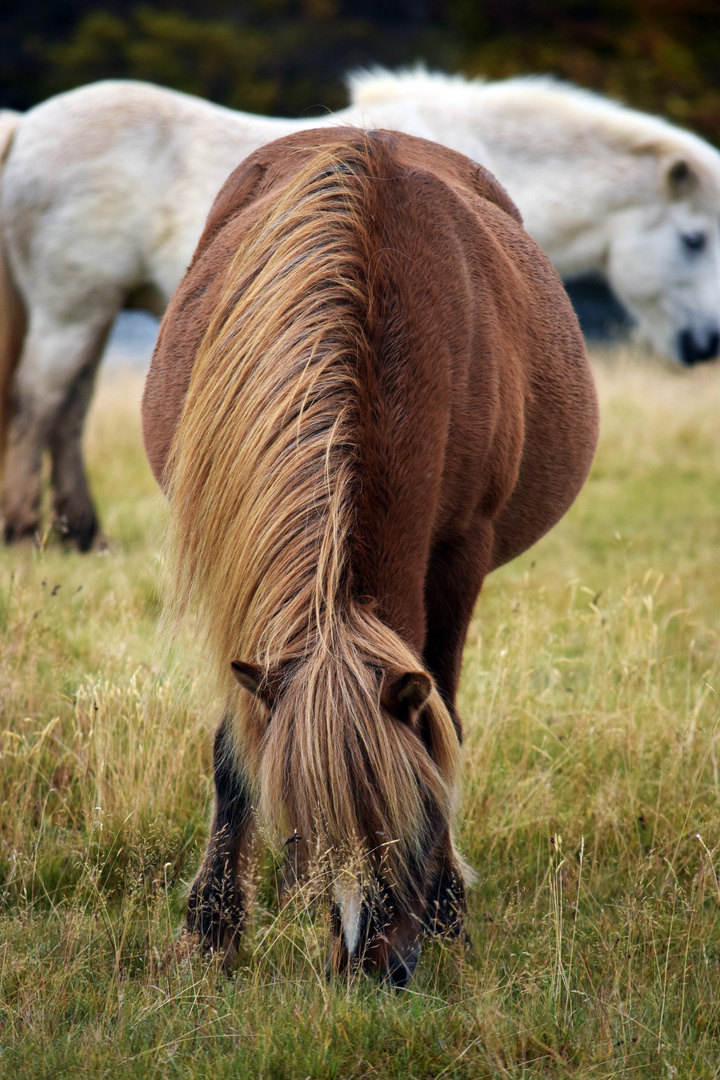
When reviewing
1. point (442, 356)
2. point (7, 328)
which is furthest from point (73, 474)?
point (442, 356)

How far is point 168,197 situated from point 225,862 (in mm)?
3483

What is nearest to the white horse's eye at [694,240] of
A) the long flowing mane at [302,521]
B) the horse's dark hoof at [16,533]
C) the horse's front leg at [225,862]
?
the horse's dark hoof at [16,533]

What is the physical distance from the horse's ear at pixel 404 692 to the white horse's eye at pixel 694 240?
187 inches

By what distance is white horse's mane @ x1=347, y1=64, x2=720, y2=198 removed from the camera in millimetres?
4996

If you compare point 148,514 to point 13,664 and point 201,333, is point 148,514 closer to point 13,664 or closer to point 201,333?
point 13,664

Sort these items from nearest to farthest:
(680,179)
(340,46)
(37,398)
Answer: (37,398)
(680,179)
(340,46)

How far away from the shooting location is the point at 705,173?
5.21m

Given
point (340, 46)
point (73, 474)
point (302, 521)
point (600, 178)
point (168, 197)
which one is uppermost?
point (340, 46)

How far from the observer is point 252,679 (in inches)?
60.3

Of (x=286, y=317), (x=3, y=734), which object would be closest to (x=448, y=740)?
(x=286, y=317)

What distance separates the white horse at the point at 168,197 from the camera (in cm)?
464

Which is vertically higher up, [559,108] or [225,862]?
[559,108]

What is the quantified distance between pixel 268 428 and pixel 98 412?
638 centimetres

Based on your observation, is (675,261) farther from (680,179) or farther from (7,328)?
(7,328)
